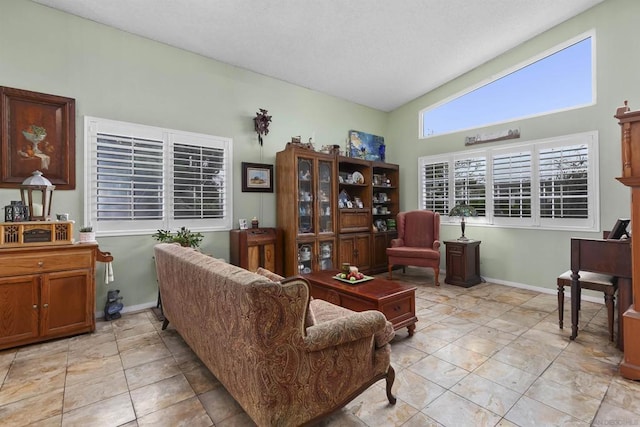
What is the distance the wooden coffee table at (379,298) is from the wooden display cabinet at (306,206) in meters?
1.39

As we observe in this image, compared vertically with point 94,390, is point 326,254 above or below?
above

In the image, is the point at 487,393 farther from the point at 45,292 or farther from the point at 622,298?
the point at 45,292

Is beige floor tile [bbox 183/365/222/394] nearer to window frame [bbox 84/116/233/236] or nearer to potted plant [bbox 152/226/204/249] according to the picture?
potted plant [bbox 152/226/204/249]

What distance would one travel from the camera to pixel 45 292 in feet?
9.15

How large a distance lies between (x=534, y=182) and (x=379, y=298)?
3.49m

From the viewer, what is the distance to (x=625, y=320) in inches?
88.4

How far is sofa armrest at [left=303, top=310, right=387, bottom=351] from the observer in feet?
4.94

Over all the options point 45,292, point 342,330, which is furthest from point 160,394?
point 45,292

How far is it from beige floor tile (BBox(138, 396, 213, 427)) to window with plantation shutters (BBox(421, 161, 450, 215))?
5028 mm

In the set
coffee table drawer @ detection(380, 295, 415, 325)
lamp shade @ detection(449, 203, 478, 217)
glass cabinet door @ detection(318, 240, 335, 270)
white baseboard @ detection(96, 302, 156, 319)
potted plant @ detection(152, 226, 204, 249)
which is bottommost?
white baseboard @ detection(96, 302, 156, 319)

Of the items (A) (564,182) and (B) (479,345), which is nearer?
(B) (479,345)

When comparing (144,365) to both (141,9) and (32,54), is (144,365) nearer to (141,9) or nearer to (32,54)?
(32,54)

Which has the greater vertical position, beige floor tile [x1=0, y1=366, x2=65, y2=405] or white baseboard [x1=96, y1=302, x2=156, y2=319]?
white baseboard [x1=96, y1=302, x2=156, y2=319]

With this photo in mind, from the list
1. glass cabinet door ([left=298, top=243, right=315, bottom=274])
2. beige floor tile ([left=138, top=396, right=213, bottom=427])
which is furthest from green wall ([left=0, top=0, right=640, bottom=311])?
beige floor tile ([left=138, top=396, right=213, bottom=427])
